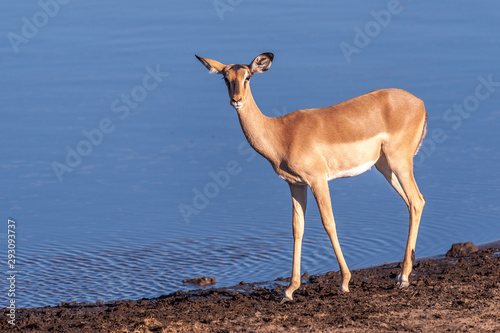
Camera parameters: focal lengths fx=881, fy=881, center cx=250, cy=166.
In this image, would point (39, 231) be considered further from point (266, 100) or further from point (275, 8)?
point (275, 8)

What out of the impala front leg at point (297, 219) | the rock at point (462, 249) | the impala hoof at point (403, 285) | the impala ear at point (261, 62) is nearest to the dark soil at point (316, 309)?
the impala hoof at point (403, 285)

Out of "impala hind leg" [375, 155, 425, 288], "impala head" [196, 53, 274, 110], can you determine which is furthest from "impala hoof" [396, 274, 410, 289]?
"impala head" [196, 53, 274, 110]

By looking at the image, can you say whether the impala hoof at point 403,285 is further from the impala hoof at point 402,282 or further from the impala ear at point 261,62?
the impala ear at point 261,62

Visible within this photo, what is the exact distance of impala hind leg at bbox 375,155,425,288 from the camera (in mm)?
9445

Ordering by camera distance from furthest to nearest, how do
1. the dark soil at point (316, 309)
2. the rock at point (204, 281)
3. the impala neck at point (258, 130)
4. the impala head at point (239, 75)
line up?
the rock at point (204, 281) < the impala neck at point (258, 130) < the impala head at point (239, 75) < the dark soil at point (316, 309)

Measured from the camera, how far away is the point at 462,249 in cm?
1086

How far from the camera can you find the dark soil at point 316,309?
26.1 ft

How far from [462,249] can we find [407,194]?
1.70 m

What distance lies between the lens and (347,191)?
1373 cm

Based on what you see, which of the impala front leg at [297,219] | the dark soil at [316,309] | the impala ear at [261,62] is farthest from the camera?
the impala front leg at [297,219]

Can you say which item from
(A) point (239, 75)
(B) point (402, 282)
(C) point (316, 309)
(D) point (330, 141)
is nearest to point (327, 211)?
(D) point (330, 141)

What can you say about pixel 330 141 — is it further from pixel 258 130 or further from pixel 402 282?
pixel 402 282

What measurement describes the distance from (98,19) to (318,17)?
6.06 meters

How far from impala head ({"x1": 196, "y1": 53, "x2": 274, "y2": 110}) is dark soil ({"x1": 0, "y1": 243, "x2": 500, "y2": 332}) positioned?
2.05 m
